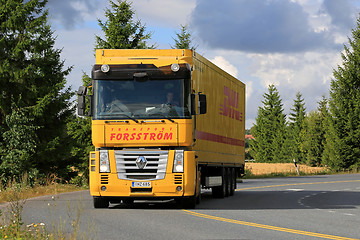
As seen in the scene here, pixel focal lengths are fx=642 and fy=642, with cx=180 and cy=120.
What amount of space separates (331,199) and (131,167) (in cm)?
927

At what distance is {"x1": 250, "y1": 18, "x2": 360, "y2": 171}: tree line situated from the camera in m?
55.0

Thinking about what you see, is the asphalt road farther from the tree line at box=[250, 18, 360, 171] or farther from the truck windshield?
the tree line at box=[250, 18, 360, 171]

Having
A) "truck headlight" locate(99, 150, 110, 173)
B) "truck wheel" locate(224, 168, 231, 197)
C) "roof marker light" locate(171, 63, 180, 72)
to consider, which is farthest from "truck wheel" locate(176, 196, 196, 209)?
"truck wheel" locate(224, 168, 231, 197)

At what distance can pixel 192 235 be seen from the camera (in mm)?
11211

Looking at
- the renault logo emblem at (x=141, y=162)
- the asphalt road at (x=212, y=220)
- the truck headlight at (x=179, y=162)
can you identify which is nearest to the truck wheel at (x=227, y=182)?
the asphalt road at (x=212, y=220)

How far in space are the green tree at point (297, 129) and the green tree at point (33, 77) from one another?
5660cm

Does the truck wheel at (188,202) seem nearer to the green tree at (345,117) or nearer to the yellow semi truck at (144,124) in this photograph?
the yellow semi truck at (144,124)

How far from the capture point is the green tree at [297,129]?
282ft

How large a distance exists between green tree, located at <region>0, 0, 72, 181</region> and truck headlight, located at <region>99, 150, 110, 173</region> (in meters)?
13.6

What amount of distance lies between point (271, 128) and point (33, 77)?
6424cm

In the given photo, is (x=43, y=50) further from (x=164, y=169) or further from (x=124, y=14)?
(x=164, y=169)

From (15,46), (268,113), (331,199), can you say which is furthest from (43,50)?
(268,113)

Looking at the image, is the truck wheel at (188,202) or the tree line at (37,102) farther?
the tree line at (37,102)

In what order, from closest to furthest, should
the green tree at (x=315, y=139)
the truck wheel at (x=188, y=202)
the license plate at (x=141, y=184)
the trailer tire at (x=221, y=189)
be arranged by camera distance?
the license plate at (x=141, y=184), the truck wheel at (x=188, y=202), the trailer tire at (x=221, y=189), the green tree at (x=315, y=139)
